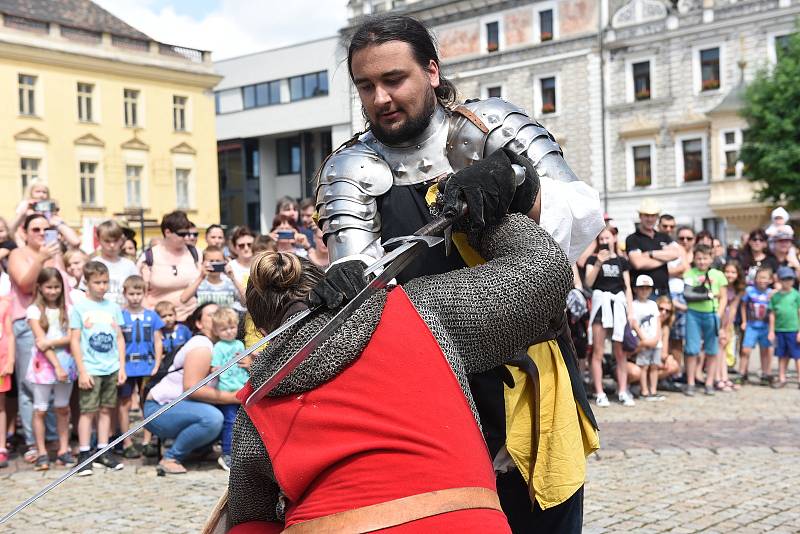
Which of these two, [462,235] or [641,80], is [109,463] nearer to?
[462,235]

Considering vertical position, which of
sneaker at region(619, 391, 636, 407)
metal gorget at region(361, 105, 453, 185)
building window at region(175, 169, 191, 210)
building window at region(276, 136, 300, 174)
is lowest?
sneaker at region(619, 391, 636, 407)

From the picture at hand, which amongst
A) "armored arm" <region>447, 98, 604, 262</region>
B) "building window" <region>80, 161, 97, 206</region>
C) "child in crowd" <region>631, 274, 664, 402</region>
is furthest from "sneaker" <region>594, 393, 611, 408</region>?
"building window" <region>80, 161, 97, 206</region>

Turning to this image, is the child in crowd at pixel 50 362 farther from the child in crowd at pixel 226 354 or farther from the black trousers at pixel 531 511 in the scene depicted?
the black trousers at pixel 531 511

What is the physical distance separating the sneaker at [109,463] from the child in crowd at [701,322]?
608 cm

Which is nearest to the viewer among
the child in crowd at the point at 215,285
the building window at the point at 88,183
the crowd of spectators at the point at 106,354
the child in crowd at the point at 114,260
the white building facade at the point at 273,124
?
the crowd of spectators at the point at 106,354

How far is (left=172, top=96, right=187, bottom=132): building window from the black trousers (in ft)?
126

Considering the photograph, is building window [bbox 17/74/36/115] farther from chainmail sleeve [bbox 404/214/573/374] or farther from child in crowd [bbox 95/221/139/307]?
chainmail sleeve [bbox 404/214/573/374]

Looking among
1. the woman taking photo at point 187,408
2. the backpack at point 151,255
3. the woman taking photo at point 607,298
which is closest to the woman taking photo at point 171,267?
the backpack at point 151,255

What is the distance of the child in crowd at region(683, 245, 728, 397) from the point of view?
10219mm

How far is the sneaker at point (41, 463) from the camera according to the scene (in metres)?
6.80

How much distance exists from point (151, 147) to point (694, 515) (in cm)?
3610

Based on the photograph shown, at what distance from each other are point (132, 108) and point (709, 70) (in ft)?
73.5

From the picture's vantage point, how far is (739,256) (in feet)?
41.5

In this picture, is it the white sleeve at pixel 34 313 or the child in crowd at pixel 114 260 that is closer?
the white sleeve at pixel 34 313
